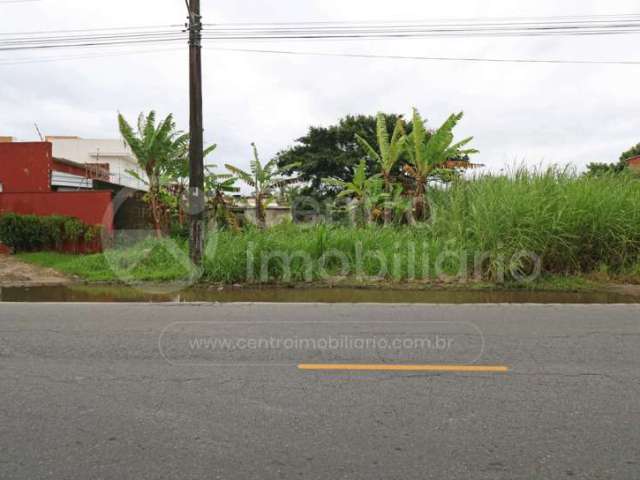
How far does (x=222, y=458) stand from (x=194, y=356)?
208 centimetres

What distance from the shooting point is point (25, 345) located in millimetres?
5242

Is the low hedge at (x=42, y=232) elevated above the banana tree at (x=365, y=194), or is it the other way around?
the banana tree at (x=365, y=194)

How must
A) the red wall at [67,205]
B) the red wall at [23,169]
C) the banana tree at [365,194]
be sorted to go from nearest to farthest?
the red wall at [67,205] < the banana tree at [365,194] < the red wall at [23,169]

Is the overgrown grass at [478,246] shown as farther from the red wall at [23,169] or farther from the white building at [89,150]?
the white building at [89,150]

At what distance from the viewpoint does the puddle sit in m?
8.57

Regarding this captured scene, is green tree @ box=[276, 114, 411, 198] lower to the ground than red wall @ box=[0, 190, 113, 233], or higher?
higher

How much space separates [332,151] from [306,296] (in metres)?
21.5

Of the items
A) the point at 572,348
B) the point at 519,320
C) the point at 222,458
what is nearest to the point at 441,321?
the point at 519,320

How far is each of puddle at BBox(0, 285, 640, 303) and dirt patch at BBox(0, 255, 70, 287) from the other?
0.65 meters

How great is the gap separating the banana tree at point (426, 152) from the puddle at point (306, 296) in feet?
15.0

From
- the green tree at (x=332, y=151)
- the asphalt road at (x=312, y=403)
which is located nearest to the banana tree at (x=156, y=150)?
the asphalt road at (x=312, y=403)

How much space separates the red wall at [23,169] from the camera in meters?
14.2

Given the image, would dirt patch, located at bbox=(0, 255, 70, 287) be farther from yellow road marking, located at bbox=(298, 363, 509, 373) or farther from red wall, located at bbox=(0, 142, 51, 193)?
yellow road marking, located at bbox=(298, 363, 509, 373)

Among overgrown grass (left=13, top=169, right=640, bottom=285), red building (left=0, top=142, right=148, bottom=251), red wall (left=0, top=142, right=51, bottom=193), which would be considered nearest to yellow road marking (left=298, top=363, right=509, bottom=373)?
overgrown grass (left=13, top=169, right=640, bottom=285)
